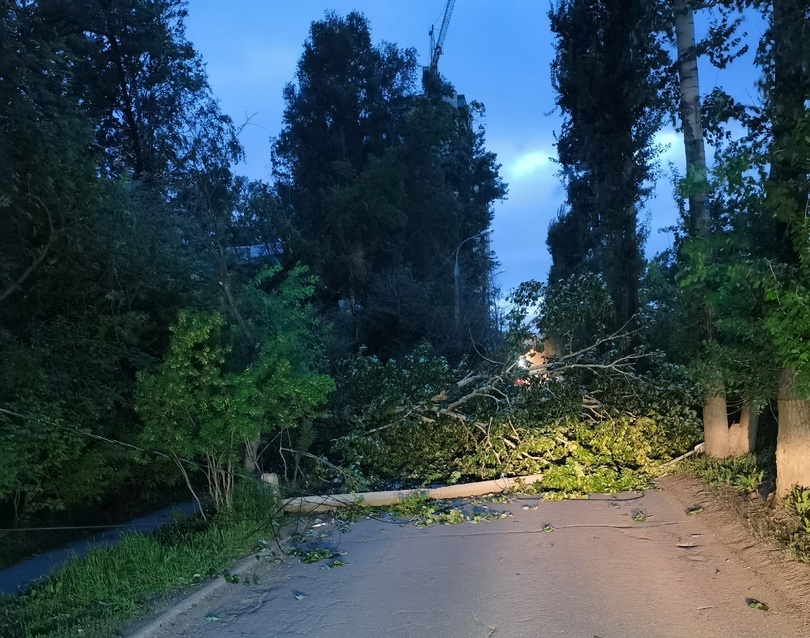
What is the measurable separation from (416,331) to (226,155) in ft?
32.2

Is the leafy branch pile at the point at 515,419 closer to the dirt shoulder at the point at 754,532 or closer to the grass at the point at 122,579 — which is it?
the dirt shoulder at the point at 754,532

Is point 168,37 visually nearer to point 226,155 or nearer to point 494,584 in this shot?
point 226,155

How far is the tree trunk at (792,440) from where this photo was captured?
6328 millimetres

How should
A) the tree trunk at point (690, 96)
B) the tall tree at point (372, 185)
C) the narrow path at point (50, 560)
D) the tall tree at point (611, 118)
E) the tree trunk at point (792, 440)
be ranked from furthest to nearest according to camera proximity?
the tall tree at point (372, 185) < the tall tree at point (611, 118) < the tree trunk at point (690, 96) < the narrow path at point (50, 560) < the tree trunk at point (792, 440)

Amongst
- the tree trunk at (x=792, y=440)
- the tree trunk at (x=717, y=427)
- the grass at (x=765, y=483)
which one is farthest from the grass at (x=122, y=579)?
the tree trunk at (x=717, y=427)

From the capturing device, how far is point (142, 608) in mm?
5039

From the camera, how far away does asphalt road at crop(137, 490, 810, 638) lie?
14.9 ft

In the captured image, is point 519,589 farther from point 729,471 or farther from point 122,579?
point 729,471

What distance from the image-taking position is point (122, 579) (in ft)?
18.4

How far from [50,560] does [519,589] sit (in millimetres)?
5908

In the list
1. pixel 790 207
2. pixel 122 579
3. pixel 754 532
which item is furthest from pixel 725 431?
pixel 122 579

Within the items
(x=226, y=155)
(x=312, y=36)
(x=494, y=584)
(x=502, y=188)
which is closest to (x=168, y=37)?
(x=226, y=155)

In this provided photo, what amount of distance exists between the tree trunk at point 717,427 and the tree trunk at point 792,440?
2695 millimetres

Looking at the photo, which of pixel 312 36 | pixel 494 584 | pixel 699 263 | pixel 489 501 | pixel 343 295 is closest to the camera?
pixel 494 584
